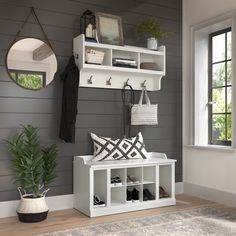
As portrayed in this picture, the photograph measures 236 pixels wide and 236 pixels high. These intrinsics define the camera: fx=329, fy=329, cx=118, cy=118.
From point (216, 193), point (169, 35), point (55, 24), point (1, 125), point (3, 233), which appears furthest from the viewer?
point (169, 35)

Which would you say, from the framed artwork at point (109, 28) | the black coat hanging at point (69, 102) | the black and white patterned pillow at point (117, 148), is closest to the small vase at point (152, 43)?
the framed artwork at point (109, 28)

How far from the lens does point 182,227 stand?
2.78 meters

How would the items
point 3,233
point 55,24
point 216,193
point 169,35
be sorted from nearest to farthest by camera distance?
point 3,233 → point 55,24 → point 216,193 → point 169,35

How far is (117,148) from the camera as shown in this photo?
348 centimetres

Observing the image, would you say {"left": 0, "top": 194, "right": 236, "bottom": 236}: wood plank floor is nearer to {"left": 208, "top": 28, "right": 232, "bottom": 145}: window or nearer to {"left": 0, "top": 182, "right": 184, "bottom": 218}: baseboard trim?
{"left": 0, "top": 182, "right": 184, "bottom": 218}: baseboard trim

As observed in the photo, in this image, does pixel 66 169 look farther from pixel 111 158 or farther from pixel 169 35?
pixel 169 35

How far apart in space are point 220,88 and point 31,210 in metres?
2.51

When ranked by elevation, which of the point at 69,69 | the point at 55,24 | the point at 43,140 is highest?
the point at 55,24

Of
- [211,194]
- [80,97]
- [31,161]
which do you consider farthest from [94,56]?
[211,194]

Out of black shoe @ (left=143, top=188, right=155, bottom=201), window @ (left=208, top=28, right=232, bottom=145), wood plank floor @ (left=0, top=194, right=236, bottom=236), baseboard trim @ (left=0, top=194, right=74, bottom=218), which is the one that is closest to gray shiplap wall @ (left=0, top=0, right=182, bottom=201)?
baseboard trim @ (left=0, top=194, right=74, bottom=218)

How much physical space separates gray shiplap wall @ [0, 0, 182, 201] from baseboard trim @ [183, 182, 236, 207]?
0.20 m

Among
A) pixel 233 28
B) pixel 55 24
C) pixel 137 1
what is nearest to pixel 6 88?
pixel 55 24

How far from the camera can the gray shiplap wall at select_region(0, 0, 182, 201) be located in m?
3.14

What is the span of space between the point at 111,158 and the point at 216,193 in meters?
1.26
